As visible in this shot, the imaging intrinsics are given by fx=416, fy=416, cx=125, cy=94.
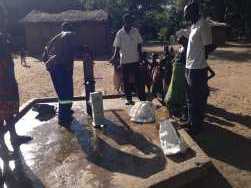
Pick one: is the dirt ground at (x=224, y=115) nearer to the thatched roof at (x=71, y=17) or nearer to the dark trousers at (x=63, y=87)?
the dark trousers at (x=63, y=87)

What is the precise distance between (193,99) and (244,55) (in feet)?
51.0

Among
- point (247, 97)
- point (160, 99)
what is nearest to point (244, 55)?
point (247, 97)

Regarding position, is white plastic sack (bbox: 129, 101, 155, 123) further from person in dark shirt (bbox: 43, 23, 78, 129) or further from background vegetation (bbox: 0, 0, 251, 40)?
background vegetation (bbox: 0, 0, 251, 40)

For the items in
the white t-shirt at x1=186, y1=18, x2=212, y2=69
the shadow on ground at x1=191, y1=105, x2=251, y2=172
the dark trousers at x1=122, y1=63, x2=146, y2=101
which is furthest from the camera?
the dark trousers at x1=122, y1=63, x2=146, y2=101

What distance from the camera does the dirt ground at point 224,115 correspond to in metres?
5.39

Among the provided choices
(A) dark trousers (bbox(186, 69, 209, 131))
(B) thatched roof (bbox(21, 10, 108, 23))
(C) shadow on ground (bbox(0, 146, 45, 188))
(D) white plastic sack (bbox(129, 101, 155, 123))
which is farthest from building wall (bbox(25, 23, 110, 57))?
(C) shadow on ground (bbox(0, 146, 45, 188))

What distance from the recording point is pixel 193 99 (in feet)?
21.2

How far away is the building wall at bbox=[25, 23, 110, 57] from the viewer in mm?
24438

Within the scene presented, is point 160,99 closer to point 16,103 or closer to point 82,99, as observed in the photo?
point 82,99

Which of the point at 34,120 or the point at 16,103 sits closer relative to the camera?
the point at 16,103

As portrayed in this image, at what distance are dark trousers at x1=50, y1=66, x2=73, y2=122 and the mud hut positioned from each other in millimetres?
16959

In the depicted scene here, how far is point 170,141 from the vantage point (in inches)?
227

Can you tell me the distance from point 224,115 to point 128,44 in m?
2.34

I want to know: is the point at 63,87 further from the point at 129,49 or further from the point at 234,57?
the point at 234,57
